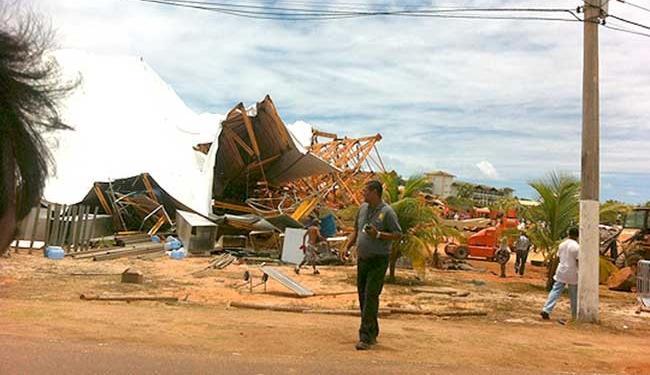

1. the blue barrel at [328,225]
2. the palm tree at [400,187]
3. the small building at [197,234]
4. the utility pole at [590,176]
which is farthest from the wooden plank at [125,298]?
the blue barrel at [328,225]

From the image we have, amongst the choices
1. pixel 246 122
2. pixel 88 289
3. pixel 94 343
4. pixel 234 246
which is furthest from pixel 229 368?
pixel 246 122

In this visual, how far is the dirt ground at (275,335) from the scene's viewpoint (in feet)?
21.4

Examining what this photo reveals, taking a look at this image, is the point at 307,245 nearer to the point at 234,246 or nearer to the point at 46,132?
the point at 234,246

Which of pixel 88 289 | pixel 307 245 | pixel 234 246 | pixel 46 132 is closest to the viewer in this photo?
pixel 46 132

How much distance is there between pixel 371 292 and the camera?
24.3 feet

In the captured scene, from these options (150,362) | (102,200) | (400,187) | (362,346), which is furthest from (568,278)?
(102,200)

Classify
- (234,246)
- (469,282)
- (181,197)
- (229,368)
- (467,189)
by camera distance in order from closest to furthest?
(229,368), (469,282), (234,246), (181,197), (467,189)

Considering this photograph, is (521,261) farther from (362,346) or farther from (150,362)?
(150,362)

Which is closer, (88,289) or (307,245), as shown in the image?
(88,289)

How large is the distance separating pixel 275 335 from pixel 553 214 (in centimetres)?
1038

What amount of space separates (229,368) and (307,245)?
13.1 meters

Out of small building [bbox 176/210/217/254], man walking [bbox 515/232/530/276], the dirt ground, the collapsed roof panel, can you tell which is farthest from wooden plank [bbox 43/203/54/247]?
man walking [bbox 515/232/530/276]

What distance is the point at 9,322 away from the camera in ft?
26.2

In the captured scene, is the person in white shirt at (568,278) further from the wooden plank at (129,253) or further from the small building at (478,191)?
the small building at (478,191)
